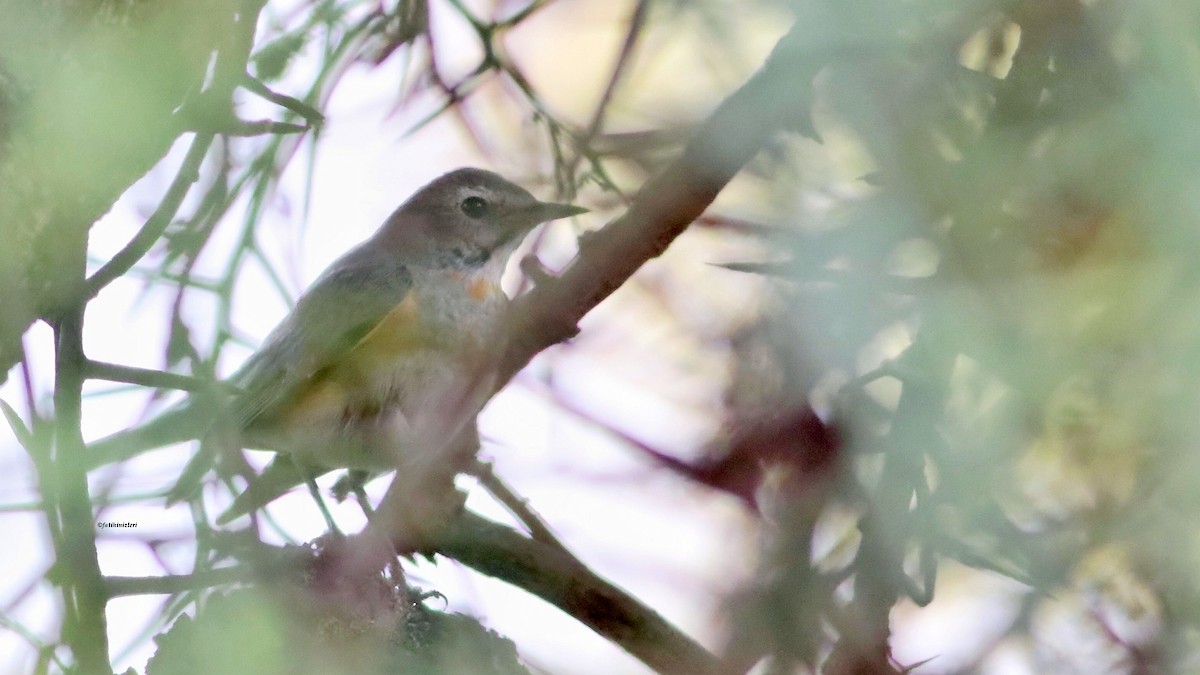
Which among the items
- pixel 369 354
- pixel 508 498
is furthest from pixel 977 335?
pixel 369 354

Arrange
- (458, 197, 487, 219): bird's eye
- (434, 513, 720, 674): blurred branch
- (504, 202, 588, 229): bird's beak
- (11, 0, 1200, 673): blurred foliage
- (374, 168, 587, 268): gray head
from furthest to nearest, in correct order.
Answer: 1. (458, 197, 487, 219): bird's eye
2. (374, 168, 587, 268): gray head
3. (504, 202, 588, 229): bird's beak
4. (434, 513, 720, 674): blurred branch
5. (11, 0, 1200, 673): blurred foliage

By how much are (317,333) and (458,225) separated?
793 mm

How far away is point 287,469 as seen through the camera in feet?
12.0

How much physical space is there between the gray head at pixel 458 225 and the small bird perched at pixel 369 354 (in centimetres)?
1

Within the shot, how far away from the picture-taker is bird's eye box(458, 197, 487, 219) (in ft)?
14.1

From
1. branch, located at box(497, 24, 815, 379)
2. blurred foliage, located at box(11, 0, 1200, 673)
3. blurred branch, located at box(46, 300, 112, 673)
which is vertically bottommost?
blurred foliage, located at box(11, 0, 1200, 673)

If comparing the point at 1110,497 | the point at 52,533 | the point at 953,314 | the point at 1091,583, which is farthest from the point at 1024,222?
the point at 52,533

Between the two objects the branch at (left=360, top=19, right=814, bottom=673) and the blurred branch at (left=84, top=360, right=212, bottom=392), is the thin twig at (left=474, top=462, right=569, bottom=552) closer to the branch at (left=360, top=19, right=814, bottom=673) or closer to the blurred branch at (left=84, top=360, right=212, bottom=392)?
the branch at (left=360, top=19, right=814, bottom=673)

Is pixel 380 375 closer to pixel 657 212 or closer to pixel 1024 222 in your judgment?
pixel 657 212

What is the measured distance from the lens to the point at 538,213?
3574mm

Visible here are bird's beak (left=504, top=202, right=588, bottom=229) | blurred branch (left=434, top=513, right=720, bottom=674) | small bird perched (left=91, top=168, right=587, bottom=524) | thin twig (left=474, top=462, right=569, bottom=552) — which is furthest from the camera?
small bird perched (left=91, top=168, right=587, bottom=524)

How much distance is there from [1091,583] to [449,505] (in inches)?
43.2

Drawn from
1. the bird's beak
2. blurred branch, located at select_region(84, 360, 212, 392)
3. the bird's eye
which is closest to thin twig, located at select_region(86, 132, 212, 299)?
blurred branch, located at select_region(84, 360, 212, 392)

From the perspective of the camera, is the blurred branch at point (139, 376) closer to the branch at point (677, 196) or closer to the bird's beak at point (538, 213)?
the branch at point (677, 196)
